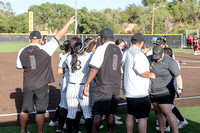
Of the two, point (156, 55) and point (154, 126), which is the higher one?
point (156, 55)

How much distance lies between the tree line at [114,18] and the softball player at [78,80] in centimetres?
4946

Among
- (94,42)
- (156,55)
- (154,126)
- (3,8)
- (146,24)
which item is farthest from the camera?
(3,8)

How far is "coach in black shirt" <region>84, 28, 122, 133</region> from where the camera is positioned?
459 cm

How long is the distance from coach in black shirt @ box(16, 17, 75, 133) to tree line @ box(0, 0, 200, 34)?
4959 cm

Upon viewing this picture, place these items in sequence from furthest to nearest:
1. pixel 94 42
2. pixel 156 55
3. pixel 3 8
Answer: pixel 3 8
pixel 94 42
pixel 156 55

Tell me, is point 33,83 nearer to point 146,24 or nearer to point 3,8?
point 146,24

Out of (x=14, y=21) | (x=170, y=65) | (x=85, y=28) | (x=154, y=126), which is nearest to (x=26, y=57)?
(x=170, y=65)

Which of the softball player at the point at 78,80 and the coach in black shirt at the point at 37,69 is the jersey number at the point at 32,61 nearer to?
the coach in black shirt at the point at 37,69

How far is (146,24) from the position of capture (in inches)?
2579

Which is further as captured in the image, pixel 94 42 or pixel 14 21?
pixel 14 21

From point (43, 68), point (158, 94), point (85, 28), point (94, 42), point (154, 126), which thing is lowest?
point (154, 126)

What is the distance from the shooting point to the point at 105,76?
4.66m

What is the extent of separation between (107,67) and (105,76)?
17 centimetres

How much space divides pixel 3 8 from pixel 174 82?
9976 cm
